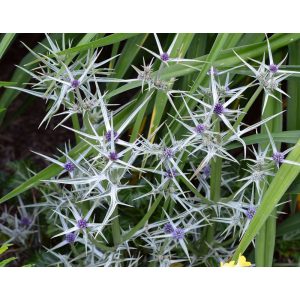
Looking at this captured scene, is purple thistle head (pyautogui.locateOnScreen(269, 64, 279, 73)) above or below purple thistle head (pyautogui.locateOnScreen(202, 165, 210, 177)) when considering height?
above

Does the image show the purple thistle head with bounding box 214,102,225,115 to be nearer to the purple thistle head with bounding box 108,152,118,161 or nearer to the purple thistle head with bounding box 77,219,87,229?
the purple thistle head with bounding box 108,152,118,161

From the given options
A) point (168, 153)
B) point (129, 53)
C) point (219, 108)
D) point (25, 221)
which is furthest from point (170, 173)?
point (25, 221)

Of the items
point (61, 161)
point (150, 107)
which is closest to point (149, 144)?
point (61, 161)

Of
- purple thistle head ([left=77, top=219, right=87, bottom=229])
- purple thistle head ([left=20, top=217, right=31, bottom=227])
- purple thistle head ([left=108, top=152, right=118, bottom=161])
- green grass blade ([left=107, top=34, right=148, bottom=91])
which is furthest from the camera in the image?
purple thistle head ([left=20, top=217, right=31, bottom=227])

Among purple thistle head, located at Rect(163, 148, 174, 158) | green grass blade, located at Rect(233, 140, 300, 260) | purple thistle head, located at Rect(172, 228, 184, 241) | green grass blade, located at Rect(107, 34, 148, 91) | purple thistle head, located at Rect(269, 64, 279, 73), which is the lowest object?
purple thistle head, located at Rect(172, 228, 184, 241)

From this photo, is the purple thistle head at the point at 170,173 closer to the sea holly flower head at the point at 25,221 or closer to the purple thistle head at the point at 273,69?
the purple thistle head at the point at 273,69

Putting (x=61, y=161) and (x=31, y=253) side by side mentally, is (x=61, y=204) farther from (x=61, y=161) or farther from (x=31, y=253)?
(x=31, y=253)

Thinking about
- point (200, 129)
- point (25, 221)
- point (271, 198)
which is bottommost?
point (25, 221)

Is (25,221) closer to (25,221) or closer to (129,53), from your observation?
(25,221)

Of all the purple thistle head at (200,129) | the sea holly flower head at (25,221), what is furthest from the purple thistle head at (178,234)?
the sea holly flower head at (25,221)

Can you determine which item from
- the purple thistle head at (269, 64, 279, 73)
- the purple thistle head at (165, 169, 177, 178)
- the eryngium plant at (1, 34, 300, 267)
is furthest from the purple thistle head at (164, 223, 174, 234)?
the purple thistle head at (269, 64, 279, 73)

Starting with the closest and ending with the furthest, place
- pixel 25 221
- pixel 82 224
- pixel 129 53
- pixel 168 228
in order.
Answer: pixel 82 224 < pixel 168 228 < pixel 129 53 < pixel 25 221
